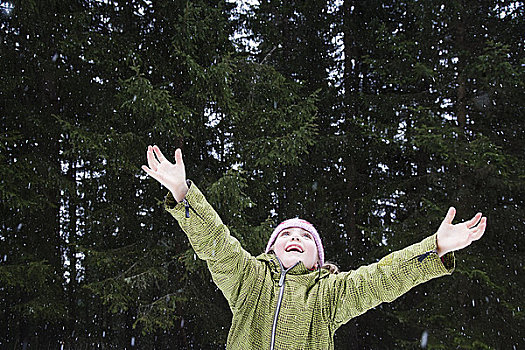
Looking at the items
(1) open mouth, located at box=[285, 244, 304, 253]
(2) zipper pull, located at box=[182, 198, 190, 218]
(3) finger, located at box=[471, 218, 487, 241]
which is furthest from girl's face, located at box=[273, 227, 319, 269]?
(3) finger, located at box=[471, 218, 487, 241]

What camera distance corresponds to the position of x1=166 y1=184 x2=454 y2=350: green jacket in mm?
1780

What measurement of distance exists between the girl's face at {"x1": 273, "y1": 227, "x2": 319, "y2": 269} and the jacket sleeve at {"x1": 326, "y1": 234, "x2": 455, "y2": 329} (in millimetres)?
125

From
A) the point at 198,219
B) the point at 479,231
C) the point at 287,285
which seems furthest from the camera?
the point at 287,285

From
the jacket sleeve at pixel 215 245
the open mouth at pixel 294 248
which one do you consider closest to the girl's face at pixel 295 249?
the open mouth at pixel 294 248

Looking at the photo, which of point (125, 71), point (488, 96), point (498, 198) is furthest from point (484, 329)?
point (125, 71)

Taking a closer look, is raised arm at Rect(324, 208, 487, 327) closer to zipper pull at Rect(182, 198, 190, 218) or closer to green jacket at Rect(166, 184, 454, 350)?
green jacket at Rect(166, 184, 454, 350)

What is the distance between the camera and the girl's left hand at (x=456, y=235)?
167cm

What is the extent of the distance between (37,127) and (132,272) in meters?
2.69

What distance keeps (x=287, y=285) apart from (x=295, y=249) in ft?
0.56

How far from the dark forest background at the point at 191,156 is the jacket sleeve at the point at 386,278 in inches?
158

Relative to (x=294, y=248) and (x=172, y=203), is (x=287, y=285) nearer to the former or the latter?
(x=294, y=248)

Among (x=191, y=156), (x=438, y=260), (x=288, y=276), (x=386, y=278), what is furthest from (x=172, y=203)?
(x=191, y=156)

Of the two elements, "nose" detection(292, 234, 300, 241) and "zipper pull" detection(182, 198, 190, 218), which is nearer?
"zipper pull" detection(182, 198, 190, 218)

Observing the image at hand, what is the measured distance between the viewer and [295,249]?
6.82 feet
